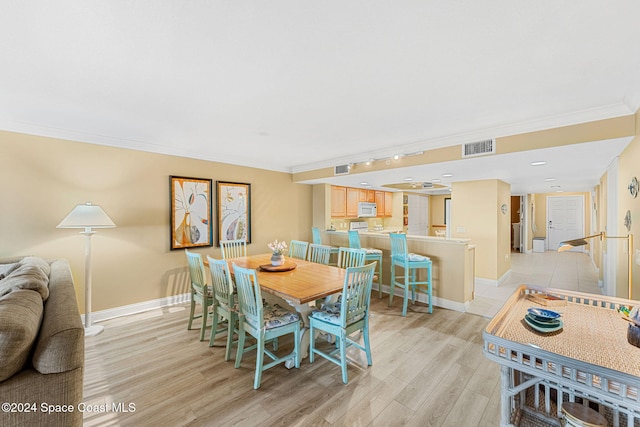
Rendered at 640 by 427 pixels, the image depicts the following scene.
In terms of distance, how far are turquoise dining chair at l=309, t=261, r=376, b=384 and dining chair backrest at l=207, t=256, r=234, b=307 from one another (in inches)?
31.1

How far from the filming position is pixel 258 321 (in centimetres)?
214

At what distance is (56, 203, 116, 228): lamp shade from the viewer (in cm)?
278

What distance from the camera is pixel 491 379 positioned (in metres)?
2.18

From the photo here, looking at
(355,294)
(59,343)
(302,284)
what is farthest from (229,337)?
(59,343)

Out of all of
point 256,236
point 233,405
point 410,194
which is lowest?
point 233,405

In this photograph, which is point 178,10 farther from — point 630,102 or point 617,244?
point 617,244

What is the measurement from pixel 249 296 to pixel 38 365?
3.93 feet

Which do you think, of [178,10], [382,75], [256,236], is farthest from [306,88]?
[256,236]

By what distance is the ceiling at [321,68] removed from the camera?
129cm

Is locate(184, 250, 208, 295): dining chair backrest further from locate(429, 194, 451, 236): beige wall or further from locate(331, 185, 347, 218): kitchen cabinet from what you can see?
locate(429, 194, 451, 236): beige wall

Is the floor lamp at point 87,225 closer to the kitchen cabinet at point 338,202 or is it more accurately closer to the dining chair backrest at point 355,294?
the dining chair backrest at point 355,294

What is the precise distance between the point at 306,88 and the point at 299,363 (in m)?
2.34

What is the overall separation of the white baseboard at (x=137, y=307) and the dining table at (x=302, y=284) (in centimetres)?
146

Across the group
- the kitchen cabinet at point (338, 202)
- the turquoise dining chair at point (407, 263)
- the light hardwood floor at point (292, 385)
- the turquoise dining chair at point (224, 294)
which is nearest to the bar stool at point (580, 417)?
the light hardwood floor at point (292, 385)
